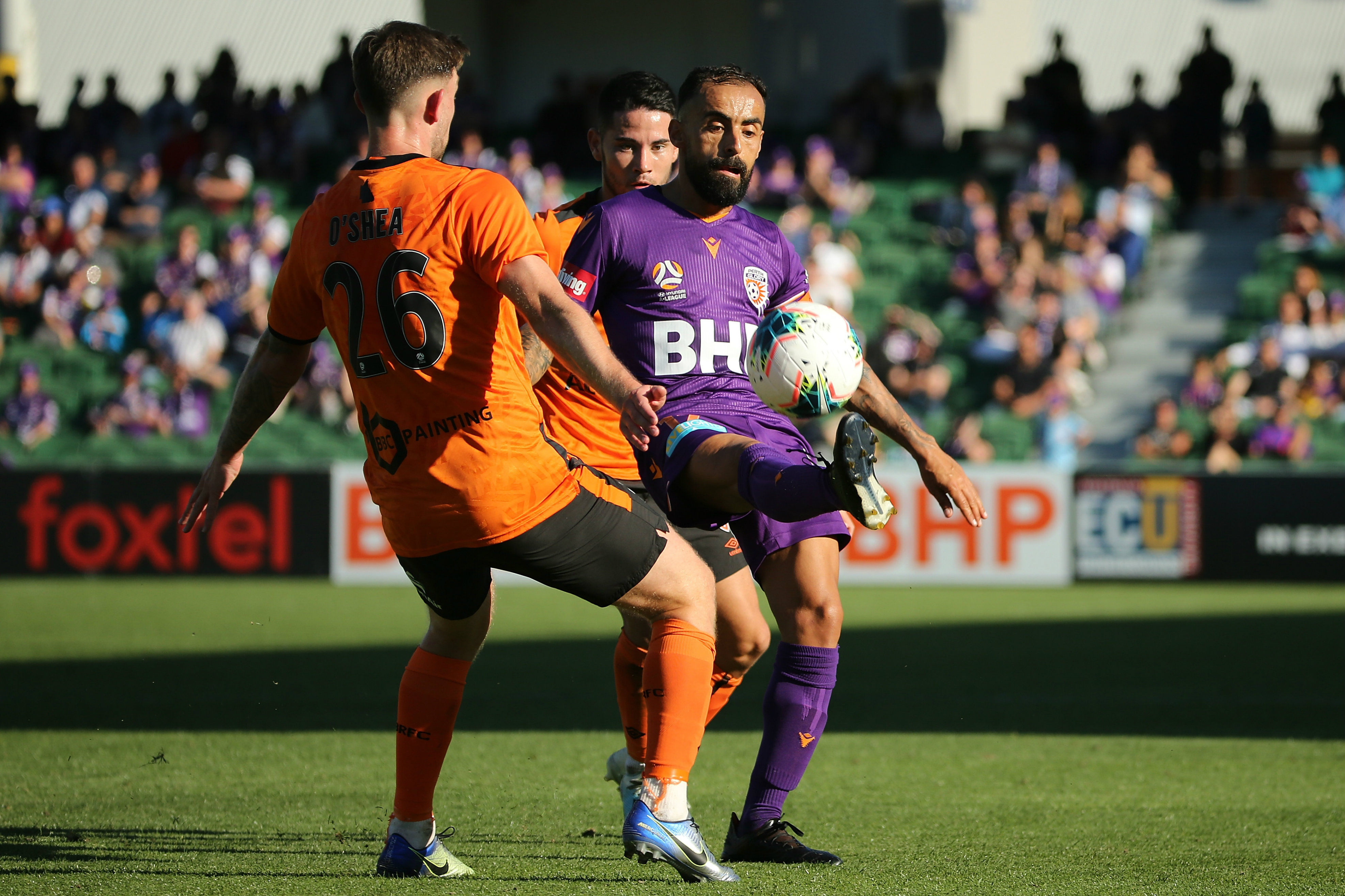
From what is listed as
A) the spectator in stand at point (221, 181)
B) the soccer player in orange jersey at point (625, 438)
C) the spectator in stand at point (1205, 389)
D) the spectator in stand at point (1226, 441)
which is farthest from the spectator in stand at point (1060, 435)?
the soccer player in orange jersey at point (625, 438)

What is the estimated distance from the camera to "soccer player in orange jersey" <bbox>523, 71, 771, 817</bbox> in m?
5.02

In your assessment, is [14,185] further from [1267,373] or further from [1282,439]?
[1282,439]

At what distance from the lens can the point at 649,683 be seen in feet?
14.0

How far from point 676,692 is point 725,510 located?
52 cm

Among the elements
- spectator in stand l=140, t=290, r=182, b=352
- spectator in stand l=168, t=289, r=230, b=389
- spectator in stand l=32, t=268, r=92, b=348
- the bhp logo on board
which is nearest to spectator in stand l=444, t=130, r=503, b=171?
spectator in stand l=168, t=289, r=230, b=389

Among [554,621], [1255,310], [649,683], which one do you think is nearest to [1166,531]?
[1255,310]

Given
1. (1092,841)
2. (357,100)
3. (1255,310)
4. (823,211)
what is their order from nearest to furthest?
(357,100), (1092,841), (1255,310), (823,211)

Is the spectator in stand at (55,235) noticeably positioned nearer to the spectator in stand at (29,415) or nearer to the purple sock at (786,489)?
the spectator in stand at (29,415)

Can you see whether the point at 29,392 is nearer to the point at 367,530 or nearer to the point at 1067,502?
the point at 367,530

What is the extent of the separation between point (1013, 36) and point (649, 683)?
25518mm

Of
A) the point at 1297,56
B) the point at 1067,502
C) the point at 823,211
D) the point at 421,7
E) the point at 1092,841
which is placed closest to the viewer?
the point at 1092,841

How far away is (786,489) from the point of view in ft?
13.1

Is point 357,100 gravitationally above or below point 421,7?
below

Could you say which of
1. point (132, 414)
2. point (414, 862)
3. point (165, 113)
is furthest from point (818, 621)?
point (165, 113)
